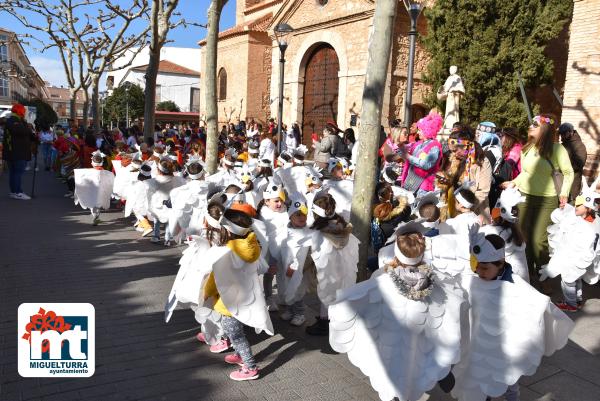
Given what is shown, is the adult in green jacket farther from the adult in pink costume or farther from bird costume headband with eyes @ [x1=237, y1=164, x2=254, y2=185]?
bird costume headband with eyes @ [x1=237, y1=164, x2=254, y2=185]

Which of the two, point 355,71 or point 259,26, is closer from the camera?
point 355,71

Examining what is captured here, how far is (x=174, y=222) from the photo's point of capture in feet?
22.1

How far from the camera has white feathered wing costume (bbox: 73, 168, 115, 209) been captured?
8930 mm

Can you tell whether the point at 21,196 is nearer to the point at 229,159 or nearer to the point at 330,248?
the point at 229,159

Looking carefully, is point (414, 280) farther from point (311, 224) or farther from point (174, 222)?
point (174, 222)

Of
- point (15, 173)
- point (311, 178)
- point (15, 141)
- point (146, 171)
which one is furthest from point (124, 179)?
point (311, 178)

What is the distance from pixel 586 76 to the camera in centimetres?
1126

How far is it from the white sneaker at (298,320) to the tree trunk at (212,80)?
4620 mm

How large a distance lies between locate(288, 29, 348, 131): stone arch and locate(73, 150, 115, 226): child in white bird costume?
1218cm

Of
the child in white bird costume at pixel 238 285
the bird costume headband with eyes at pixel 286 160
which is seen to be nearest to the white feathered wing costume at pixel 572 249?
the child in white bird costume at pixel 238 285

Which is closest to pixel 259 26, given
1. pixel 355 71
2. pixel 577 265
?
pixel 355 71

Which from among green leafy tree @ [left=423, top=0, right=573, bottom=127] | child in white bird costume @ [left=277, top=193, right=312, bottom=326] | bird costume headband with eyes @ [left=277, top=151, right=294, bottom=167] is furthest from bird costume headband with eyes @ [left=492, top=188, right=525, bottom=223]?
green leafy tree @ [left=423, top=0, right=573, bottom=127]

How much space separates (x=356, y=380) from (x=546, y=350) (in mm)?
1399

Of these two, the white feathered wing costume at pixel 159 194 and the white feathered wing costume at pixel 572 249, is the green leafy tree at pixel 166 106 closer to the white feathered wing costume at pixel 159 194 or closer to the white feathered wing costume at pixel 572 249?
the white feathered wing costume at pixel 159 194
